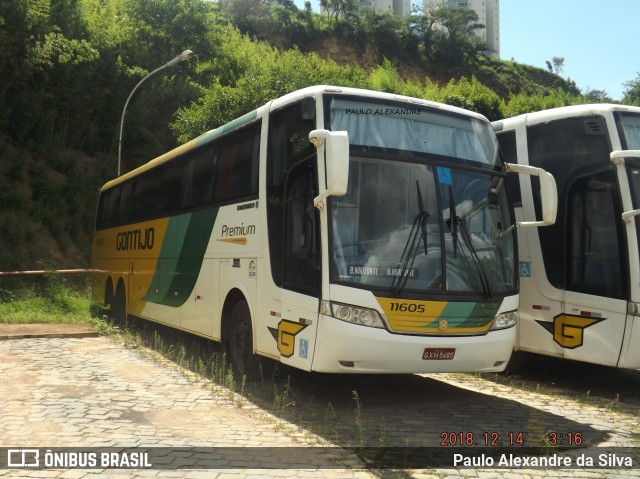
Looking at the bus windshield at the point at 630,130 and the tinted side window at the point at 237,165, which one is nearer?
the bus windshield at the point at 630,130

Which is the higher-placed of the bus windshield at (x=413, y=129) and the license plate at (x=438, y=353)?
the bus windshield at (x=413, y=129)

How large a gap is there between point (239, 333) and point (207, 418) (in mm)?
2429

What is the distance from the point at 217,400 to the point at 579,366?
6.61m

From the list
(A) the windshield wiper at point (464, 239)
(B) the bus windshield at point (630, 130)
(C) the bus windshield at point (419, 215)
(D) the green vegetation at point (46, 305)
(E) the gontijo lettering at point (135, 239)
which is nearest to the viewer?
(C) the bus windshield at point (419, 215)

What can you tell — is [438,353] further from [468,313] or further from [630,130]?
[630,130]

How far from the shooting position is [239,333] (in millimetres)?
9734

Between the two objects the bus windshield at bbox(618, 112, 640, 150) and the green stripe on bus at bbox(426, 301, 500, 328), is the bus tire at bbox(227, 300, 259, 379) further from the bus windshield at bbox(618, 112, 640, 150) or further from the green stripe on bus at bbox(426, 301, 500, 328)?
the bus windshield at bbox(618, 112, 640, 150)

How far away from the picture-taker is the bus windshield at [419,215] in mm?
7520

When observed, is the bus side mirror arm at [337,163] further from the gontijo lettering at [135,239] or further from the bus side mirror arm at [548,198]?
the gontijo lettering at [135,239]

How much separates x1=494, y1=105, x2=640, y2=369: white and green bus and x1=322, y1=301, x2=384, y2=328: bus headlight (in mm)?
3266

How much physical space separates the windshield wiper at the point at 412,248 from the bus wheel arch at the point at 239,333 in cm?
247

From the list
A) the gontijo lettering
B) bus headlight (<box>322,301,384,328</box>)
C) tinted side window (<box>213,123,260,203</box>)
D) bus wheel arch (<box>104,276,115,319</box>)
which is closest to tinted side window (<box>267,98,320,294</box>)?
bus headlight (<box>322,301,384,328</box>)

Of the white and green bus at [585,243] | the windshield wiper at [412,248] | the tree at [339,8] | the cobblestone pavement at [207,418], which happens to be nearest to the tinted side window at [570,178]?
the white and green bus at [585,243]

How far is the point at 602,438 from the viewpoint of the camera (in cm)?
694
